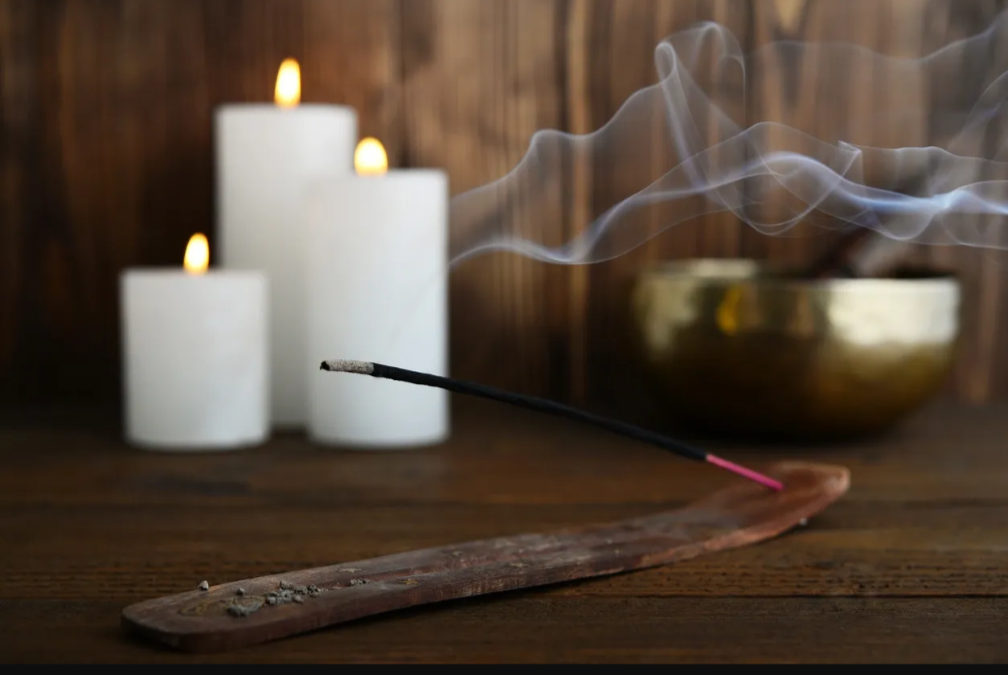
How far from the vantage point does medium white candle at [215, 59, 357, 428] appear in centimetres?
86

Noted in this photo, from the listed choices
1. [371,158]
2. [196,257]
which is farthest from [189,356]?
[371,158]

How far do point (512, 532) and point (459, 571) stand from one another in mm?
108

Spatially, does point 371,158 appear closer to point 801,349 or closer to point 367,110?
point 367,110

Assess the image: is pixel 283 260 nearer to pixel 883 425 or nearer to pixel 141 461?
pixel 141 461

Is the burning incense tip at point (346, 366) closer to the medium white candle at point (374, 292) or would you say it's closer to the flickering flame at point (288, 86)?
the medium white candle at point (374, 292)

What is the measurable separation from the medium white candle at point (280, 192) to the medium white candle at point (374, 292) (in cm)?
6

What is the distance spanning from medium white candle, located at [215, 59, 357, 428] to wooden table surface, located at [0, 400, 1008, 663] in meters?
0.10

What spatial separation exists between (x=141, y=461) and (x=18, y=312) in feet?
0.96

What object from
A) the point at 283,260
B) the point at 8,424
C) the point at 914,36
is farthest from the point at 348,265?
the point at 914,36

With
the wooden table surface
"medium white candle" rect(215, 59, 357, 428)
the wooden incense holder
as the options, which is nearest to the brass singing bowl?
the wooden table surface

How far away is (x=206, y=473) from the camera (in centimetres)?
71

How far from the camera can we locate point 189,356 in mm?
792

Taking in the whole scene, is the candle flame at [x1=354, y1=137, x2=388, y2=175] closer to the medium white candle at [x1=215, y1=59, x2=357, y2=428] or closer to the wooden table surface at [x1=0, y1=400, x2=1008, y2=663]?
the medium white candle at [x1=215, y1=59, x2=357, y2=428]

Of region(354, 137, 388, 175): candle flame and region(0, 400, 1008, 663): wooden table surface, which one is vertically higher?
region(354, 137, 388, 175): candle flame
